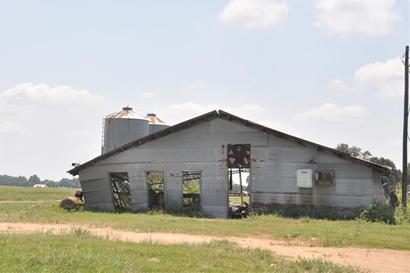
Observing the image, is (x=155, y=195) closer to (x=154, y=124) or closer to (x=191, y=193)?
(x=191, y=193)

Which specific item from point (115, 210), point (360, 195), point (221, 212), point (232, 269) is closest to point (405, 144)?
point (360, 195)

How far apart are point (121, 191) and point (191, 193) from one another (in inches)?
170

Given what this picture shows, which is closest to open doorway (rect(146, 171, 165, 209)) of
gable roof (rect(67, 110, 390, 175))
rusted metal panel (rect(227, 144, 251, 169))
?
gable roof (rect(67, 110, 390, 175))

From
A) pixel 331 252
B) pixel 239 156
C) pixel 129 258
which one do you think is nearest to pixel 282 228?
pixel 331 252

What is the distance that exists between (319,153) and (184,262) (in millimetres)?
15789

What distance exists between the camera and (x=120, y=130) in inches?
1371

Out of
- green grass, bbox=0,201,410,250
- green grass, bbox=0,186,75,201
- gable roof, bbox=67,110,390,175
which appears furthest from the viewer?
green grass, bbox=0,186,75,201

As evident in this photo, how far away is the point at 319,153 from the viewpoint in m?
25.6

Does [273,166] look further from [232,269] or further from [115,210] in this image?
[232,269]

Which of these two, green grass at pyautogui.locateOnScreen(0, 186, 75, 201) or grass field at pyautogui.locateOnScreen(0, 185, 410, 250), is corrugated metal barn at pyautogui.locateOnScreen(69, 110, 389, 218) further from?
green grass at pyautogui.locateOnScreen(0, 186, 75, 201)

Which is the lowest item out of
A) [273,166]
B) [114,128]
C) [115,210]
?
[115,210]

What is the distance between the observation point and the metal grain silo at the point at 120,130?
34781 mm

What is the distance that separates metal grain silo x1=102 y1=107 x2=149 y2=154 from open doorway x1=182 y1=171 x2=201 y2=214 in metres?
5.64

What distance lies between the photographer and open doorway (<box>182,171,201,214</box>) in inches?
1091
